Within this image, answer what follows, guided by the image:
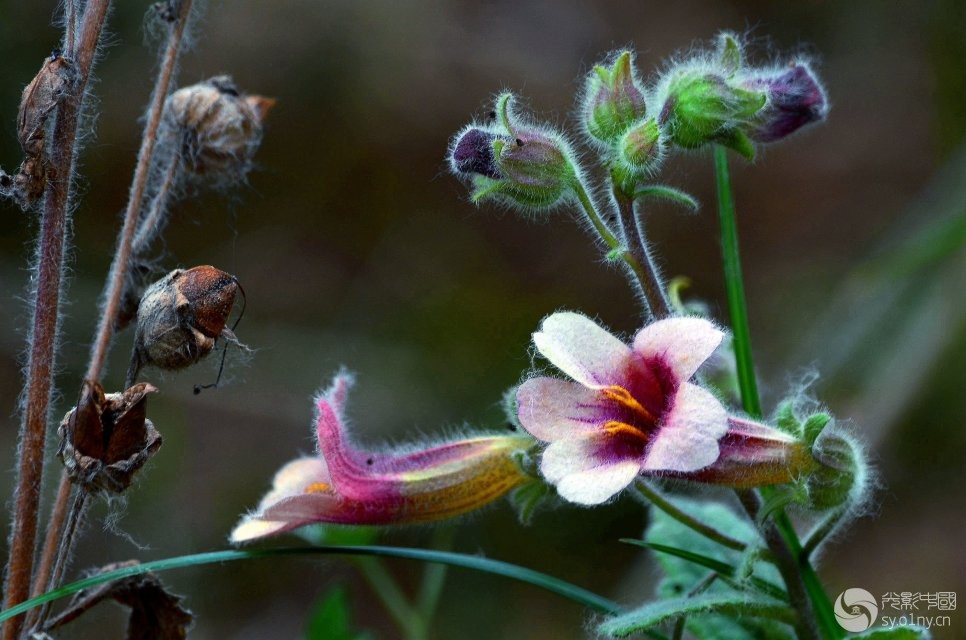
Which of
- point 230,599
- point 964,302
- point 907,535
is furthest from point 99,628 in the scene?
point 964,302

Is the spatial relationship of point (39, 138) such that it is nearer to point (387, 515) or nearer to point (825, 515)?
point (387, 515)

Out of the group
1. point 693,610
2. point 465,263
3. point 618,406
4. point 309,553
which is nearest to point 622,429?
point 618,406

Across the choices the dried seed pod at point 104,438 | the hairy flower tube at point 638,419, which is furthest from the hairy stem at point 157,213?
the hairy flower tube at point 638,419

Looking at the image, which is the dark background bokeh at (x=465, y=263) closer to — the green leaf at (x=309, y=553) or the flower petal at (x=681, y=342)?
the green leaf at (x=309, y=553)

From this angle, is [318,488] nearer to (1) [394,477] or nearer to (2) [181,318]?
(1) [394,477]

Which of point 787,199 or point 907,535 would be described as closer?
point 907,535

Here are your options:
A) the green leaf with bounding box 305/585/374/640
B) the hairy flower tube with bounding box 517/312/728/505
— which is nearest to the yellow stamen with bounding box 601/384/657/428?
the hairy flower tube with bounding box 517/312/728/505
